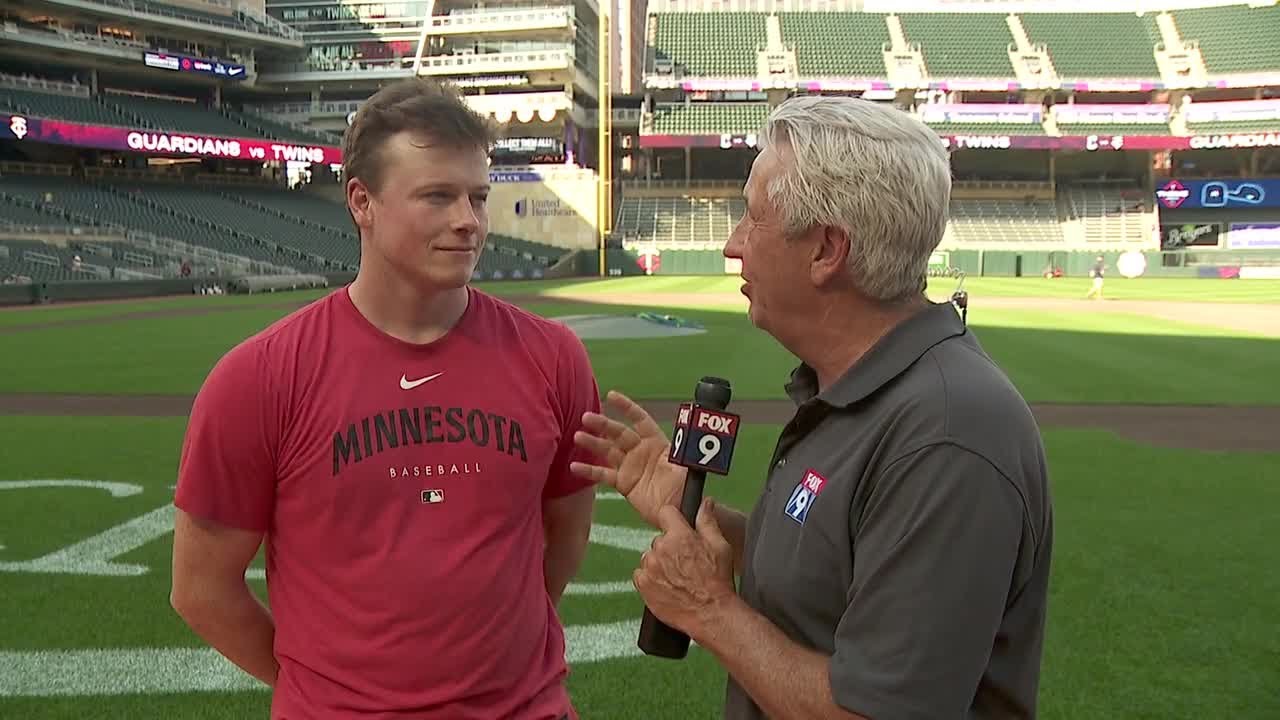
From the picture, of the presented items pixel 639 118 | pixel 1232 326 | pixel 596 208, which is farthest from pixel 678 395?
pixel 639 118

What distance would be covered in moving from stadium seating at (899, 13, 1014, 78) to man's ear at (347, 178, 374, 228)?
64930mm

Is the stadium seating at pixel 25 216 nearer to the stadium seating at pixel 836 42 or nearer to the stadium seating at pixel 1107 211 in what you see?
the stadium seating at pixel 836 42

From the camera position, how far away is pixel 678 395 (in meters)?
13.8

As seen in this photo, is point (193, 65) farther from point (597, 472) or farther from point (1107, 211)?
point (597, 472)

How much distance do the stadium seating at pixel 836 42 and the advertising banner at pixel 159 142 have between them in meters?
30.3

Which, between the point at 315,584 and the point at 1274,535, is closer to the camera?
the point at 315,584

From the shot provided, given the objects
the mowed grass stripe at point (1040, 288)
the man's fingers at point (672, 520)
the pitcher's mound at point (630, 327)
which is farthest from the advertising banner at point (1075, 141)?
the man's fingers at point (672, 520)

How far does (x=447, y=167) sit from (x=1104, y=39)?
70851mm

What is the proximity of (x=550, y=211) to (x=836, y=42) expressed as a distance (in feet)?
72.4

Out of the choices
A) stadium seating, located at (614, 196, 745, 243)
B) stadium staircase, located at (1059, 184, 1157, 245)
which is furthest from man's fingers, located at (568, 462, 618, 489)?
stadium staircase, located at (1059, 184, 1157, 245)

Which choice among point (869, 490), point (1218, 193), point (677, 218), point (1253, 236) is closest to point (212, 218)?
point (677, 218)

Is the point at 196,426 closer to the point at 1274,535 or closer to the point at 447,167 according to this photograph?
the point at 447,167

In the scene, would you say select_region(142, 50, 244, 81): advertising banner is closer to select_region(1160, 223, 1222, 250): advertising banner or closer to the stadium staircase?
the stadium staircase

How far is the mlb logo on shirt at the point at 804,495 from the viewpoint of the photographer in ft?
6.38
